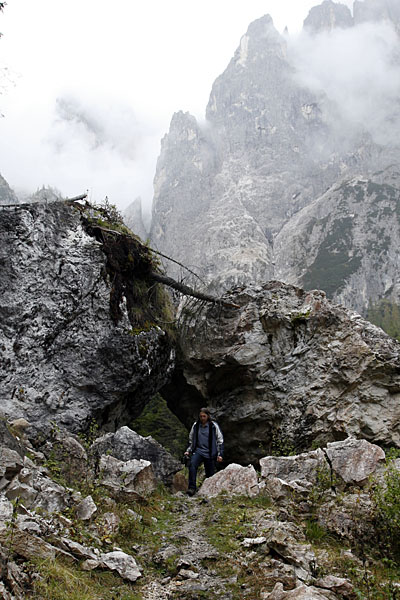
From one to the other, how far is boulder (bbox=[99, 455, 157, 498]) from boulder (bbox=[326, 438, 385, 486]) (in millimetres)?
3422

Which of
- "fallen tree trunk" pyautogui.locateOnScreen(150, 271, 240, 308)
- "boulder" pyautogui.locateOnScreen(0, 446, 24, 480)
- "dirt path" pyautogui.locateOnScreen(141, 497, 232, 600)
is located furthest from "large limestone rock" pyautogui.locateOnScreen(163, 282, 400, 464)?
"boulder" pyautogui.locateOnScreen(0, 446, 24, 480)

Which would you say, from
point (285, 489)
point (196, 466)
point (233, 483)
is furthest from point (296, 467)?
point (196, 466)

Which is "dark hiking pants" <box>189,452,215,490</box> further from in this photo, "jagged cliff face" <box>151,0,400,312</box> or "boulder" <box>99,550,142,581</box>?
"jagged cliff face" <box>151,0,400,312</box>

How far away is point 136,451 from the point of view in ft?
30.0

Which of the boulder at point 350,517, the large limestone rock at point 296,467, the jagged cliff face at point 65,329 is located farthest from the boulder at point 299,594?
the jagged cliff face at point 65,329

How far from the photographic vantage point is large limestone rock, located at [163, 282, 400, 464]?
12.5m

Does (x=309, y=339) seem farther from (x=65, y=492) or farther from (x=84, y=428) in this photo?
(x=65, y=492)

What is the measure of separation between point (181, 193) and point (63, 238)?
622 feet

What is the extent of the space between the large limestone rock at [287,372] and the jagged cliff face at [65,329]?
2.79 meters

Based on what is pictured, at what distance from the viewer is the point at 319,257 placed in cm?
14938

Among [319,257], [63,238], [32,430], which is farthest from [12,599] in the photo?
[319,257]

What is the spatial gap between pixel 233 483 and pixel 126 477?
2378mm

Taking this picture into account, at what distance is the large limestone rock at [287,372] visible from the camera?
41.1ft

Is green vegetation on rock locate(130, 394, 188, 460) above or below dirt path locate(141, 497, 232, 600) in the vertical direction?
above
